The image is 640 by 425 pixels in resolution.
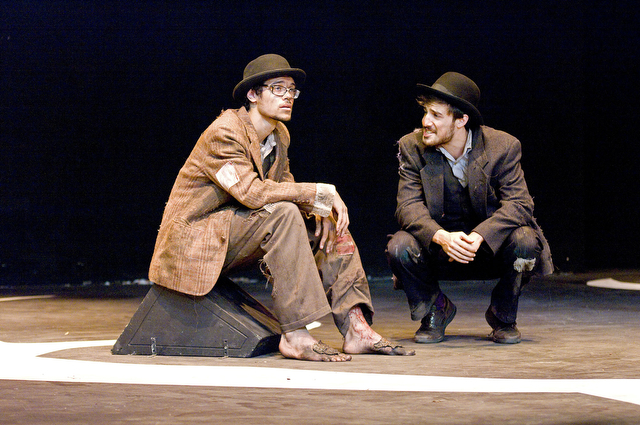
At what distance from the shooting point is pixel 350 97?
6250 mm

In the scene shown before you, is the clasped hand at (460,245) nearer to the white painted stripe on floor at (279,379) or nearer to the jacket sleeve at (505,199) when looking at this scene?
the jacket sleeve at (505,199)

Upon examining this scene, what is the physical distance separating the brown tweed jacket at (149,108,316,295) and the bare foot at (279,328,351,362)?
0.33m

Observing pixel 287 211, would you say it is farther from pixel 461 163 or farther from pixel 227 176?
pixel 461 163

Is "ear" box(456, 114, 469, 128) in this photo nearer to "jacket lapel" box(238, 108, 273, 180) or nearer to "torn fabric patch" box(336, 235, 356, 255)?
"torn fabric patch" box(336, 235, 356, 255)

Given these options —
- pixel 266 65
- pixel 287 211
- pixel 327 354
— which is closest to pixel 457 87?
pixel 266 65

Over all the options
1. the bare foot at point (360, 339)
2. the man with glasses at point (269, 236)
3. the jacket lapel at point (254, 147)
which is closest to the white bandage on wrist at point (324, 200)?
the man with glasses at point (269, 236)

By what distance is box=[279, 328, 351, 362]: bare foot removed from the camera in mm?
2848

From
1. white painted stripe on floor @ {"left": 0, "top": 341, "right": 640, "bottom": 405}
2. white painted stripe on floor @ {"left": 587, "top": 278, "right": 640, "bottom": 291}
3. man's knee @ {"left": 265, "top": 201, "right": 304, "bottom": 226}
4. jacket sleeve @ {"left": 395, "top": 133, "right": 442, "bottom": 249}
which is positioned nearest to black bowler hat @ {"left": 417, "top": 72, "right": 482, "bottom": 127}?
jacket sleeve @ {"left": 395, "top": 133, "right": 442, "bottom": 249}

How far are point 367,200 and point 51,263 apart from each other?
2326mm

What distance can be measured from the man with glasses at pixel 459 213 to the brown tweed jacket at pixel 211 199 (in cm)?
56

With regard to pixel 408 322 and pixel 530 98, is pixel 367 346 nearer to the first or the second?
pixel 408 322

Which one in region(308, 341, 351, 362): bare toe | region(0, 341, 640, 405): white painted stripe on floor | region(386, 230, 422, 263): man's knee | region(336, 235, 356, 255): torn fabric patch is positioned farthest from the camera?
region(386, 230, 422, 263): man's knee

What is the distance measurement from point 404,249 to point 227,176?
776 millimetres

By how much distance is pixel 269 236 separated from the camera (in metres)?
2.95
